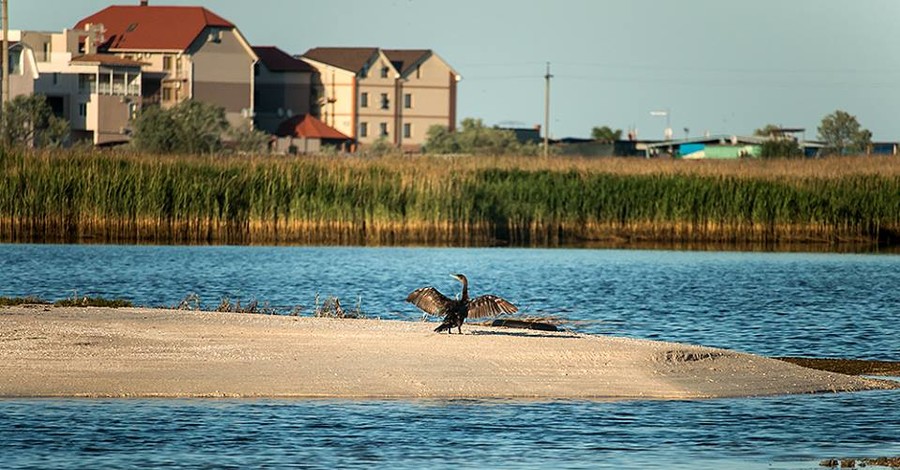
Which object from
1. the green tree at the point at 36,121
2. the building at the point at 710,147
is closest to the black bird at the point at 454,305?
the green tree at the point at 36,121

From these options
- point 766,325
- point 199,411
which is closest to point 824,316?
point 766,325

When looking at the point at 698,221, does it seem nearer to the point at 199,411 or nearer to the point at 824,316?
the point at 824,316

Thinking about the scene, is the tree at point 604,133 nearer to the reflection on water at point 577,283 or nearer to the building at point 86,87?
the building at point 86,87

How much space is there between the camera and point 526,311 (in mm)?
27938

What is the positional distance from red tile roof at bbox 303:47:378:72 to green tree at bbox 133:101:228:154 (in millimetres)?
36641

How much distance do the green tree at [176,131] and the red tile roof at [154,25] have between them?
22.2 m

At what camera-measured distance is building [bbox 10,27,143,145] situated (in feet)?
334

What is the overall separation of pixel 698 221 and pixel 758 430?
31.3 metres

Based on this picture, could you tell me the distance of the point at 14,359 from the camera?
18031mm

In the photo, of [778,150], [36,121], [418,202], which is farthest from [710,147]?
[418,202]

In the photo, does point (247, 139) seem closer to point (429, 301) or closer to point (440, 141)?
point (440, 141)

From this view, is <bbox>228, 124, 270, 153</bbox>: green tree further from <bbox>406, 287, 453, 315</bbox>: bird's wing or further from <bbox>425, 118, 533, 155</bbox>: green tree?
<bbox>406, 287, 453, 315</bbox>: bird's wing

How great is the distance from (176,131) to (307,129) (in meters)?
37.3

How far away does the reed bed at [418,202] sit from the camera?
4331cm
